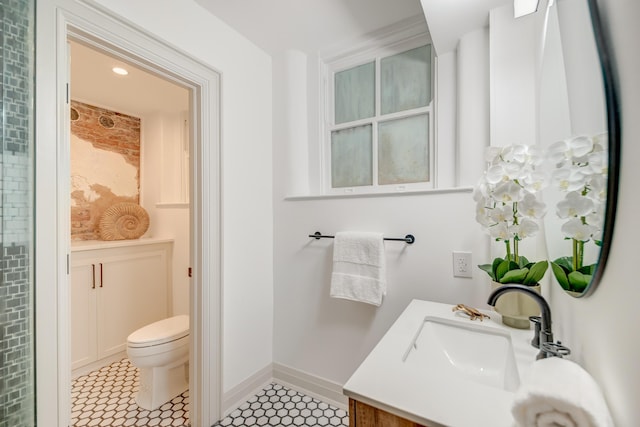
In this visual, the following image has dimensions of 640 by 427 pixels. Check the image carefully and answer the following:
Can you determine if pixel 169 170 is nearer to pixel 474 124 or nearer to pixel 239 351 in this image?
pixel 239 351

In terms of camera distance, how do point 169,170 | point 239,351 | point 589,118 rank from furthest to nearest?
point 169,170, point 239,351, point 589,118

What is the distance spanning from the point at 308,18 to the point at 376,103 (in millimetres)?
628

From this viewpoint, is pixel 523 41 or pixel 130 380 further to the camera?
pixel 130 380

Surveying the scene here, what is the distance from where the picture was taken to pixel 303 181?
6.49ft

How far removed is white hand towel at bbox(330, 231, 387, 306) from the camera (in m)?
1.54

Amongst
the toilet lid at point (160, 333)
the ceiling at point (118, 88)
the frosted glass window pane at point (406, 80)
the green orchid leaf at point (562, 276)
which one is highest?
the ceiling at point (118, 88)

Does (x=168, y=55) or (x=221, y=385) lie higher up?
(x=168, y=55)

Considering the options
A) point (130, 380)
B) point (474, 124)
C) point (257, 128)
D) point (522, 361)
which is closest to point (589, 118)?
point (522, 361)

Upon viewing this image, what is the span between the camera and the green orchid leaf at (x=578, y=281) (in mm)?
571

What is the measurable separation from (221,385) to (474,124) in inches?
76.5

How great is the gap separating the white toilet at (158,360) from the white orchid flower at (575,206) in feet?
6.75

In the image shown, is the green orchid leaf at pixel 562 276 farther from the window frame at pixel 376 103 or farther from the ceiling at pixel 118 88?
the ceiling at pixel 118 88

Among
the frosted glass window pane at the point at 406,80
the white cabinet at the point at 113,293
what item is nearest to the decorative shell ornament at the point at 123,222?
the white cabinet at the point at 113,293

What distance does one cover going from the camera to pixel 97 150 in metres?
2.63
